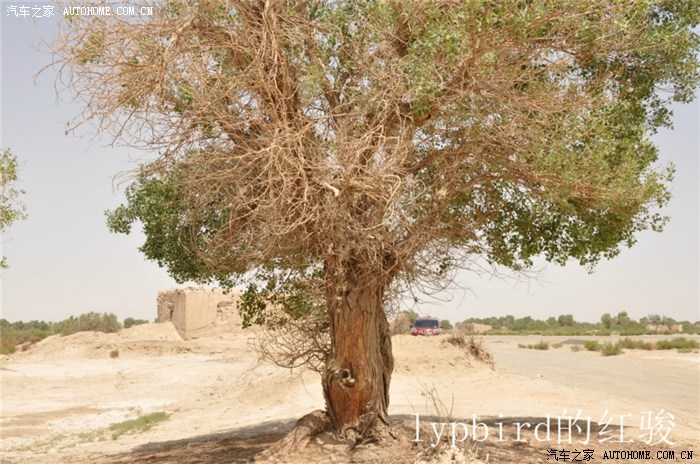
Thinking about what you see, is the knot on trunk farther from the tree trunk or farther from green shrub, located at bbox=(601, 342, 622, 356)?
green shrub, located at bbox=(601, 342, 622, 356)

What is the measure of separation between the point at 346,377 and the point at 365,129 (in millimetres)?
3247

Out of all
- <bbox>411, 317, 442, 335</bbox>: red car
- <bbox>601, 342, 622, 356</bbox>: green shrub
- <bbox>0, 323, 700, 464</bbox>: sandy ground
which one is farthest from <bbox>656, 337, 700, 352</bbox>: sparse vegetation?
<bbox>411, 317, 442, 335</bbox>: red car

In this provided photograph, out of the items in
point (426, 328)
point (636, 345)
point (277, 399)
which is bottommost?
point (277, 399)

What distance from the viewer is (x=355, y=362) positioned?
10.2 meters

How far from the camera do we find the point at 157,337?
4362cm

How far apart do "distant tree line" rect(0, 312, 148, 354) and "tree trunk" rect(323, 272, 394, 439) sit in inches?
1598

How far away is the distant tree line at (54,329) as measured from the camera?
171 ft

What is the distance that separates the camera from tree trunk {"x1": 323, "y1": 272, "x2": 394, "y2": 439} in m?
10.2

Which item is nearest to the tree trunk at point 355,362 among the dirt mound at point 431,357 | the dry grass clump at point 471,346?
the dirt mound at point 431,357

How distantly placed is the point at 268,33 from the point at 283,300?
13.2ft

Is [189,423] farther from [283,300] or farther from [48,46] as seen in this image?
[48,46]
